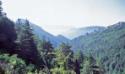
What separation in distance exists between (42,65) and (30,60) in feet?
6.35

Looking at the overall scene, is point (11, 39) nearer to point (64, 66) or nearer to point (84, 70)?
point (64, 66)

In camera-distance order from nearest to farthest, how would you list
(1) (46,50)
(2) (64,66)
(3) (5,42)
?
(2) (64,66) < (3) (5,42) < (1) (46,50)

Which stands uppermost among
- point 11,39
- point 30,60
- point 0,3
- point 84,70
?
point 0,3

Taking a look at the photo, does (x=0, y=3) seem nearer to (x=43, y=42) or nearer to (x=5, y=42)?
(x=5, y=42)

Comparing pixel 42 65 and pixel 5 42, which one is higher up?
pixel 5 42

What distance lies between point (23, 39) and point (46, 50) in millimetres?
14242

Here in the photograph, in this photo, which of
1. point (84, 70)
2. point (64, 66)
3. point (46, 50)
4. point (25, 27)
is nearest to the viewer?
point (64, 66)

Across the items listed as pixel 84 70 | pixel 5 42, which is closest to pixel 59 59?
pixel 5 42

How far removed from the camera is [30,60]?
5169 cm

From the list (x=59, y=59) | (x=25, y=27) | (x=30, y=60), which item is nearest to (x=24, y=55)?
(x=30, y=60)

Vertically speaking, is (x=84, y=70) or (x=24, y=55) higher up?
(x=24, y=55)

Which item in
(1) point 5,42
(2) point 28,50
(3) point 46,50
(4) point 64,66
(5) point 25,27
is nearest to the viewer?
(4) point 64,66

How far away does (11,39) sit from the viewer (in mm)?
50656

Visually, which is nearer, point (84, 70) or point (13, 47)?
point (13, 47)
